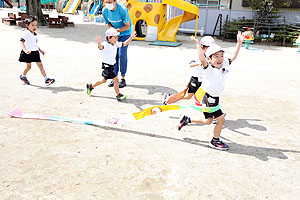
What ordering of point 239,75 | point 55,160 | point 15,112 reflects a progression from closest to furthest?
point 55,160
point 15,112
point 239,75

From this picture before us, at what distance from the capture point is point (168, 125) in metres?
4.50

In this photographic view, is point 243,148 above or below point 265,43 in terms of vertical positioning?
below

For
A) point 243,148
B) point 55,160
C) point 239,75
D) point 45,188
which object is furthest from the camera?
point 239,75

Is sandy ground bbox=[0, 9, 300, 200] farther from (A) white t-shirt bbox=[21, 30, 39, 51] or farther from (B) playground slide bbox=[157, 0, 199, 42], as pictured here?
(B) playground slide bbox=[157, 0, 199, 42]

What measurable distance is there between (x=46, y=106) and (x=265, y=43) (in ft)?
48.6

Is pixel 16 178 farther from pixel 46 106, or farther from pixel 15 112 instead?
pixel 46 106

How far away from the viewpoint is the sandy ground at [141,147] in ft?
9.34

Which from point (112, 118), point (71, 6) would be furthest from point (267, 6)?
point (71, 6)

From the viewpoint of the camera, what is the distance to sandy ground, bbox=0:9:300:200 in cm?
285

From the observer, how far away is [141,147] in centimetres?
370

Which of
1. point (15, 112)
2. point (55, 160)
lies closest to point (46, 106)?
point (15, 112)

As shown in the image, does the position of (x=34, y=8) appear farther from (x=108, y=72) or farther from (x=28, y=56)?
(x=108, y=72)

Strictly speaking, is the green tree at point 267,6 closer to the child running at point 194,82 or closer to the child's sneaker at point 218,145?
the child running at point 194,82

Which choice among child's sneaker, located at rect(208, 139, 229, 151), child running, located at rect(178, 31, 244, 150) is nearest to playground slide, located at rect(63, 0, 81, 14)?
child running, located at rect(178, 31, 244, 150)
